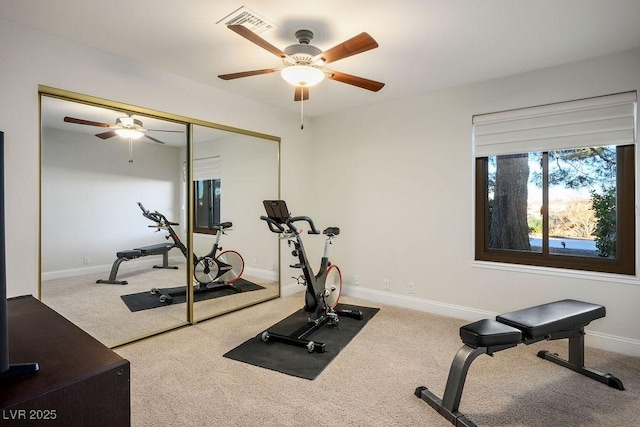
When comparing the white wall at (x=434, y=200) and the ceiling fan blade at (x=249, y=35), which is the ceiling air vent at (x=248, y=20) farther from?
the white wall at (x=434, y=200)

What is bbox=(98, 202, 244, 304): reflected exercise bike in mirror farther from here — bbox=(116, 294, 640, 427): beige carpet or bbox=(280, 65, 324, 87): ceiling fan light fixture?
bbox=(280, 65, 324, 87): ceiling fan light fixture

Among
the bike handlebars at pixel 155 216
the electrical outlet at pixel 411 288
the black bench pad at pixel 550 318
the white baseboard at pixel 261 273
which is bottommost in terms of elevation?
the electrical outlet at pixel 411 288

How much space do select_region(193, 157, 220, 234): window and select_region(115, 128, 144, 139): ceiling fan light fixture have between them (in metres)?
0.58

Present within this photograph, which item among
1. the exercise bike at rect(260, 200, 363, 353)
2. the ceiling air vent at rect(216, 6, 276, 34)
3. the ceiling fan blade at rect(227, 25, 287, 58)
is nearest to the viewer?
the ceiling fan blade at rect(227, 25, 287, 58)

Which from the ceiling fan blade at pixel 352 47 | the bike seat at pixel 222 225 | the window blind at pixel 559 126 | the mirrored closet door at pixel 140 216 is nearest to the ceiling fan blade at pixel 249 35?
the ceiling fan blade at pixel 352 47

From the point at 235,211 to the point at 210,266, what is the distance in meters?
0.71

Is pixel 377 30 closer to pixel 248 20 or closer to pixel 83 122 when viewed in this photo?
pixel 248 20

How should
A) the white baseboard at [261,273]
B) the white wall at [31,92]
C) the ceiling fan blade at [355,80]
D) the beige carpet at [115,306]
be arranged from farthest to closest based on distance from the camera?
the white baseboard at [261,273] < the beige carpet at [115,306] < the ceiling fan blade at [355,80] < the white wall at [31,92]

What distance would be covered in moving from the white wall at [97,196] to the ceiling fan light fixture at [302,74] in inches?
64.5

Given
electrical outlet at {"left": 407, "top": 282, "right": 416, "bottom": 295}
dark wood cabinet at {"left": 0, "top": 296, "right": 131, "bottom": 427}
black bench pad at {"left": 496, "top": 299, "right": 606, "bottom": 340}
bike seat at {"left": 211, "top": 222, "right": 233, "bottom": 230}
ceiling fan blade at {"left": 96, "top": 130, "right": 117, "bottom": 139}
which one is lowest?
electrical outlet at {"left": 407, "top": 282, "right": 416, "bottom": 295}

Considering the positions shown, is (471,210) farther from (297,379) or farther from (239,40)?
(239,40)

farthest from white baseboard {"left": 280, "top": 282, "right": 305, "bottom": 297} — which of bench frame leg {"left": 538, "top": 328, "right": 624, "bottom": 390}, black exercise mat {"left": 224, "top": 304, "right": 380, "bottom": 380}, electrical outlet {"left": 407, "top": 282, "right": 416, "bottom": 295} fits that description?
bench frame leg {"left": 538, "top": 328, "right": 624, "bottom": 390}

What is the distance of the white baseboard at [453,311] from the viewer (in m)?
2.79

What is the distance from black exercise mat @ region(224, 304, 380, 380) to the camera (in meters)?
2.55
